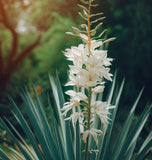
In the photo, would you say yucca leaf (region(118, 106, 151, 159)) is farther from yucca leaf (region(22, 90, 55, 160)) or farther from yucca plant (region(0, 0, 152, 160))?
yucca leaf (region(22, 90, 55, 160))

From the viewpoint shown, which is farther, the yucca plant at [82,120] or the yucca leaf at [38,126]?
the yucca leaf at [38,126]

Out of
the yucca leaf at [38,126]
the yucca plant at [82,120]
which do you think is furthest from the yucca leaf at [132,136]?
the yucca leaf at [38,126]

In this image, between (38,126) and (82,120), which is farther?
(38,126)

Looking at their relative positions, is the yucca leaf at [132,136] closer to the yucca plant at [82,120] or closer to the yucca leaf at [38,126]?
the yucca plant at [82,120]

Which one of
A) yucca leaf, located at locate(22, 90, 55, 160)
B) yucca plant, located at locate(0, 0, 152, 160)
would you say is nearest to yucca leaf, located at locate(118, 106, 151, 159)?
yucca plant, located at locate(0, 0, 152, 160)

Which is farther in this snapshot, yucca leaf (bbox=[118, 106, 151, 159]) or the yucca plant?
yucca leaf (bbox=[118, 106, 151, 159])

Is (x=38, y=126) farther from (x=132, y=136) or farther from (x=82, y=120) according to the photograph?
(x=132, y=136)

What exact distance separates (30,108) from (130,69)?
3142 millimetres

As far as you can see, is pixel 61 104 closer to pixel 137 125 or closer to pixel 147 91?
pixel 137 125

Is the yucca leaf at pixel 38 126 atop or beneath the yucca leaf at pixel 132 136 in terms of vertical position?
atop

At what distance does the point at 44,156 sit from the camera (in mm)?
1393

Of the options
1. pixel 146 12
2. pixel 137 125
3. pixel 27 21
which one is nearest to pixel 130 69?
pixel 146 12

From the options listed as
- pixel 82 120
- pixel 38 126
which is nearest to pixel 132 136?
pixel 82 120

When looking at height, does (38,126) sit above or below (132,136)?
above
